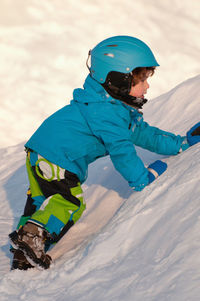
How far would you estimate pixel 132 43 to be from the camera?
2201mm

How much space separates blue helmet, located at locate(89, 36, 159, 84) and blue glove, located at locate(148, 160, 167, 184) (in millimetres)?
537

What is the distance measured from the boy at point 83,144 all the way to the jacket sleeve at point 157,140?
0.19 metres

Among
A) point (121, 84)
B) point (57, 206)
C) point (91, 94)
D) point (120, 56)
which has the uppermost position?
point (120, 56)

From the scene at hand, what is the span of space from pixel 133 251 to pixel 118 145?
62cm

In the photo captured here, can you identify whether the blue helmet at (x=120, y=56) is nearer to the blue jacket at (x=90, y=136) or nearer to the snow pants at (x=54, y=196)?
the blue jacket at (x=90, y=136)

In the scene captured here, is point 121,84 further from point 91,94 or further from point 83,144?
point 83,144

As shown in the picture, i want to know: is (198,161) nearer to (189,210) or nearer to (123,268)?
(189,210)

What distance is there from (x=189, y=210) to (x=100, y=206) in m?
0.91

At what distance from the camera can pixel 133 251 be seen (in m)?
1.64

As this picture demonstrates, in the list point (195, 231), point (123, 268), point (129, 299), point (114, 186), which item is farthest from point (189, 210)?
point (114, 186)

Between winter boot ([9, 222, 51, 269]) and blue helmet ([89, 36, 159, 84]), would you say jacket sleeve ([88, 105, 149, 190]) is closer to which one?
blue helmet ([89, 36, 159, 84])

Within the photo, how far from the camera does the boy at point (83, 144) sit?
204 cm

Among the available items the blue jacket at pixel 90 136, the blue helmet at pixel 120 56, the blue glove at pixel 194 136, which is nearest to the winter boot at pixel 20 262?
the blue jacket at pixel 90 136

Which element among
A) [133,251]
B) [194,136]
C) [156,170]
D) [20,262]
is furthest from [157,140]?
[20,262]
